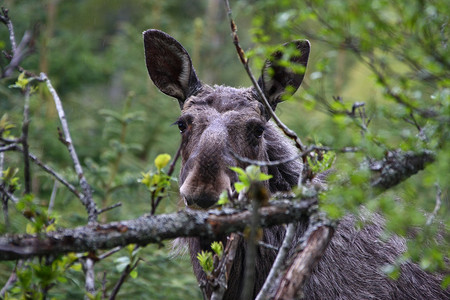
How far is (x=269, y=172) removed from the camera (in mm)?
5266

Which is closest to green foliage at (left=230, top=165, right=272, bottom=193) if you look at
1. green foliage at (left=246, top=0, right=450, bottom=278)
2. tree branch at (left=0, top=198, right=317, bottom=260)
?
tree branch at (left=0, top=198, right=317, bottom=260)

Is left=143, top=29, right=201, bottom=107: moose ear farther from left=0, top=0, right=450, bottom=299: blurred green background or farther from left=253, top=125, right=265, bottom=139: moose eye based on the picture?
left=253, top=125, right=265, bottom=139: moose eye

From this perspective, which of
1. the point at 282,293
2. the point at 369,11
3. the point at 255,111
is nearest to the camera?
the point at 282,293

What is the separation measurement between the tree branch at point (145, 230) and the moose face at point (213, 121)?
1.14m

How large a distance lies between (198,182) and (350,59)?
13617 mm

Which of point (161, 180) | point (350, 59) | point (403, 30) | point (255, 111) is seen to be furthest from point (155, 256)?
point (350, 59)

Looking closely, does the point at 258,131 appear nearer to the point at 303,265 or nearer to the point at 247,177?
the point at 247,177

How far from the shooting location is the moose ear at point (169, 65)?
5633 mm

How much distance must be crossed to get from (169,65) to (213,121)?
1290mm

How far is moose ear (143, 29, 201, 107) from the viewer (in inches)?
222

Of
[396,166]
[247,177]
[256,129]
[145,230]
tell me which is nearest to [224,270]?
[247,177]

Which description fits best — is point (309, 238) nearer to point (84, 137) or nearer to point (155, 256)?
point (155, 256)

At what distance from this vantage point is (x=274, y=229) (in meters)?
5.04

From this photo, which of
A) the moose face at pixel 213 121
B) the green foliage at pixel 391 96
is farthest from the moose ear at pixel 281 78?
the green foliage at pixel 391 96
